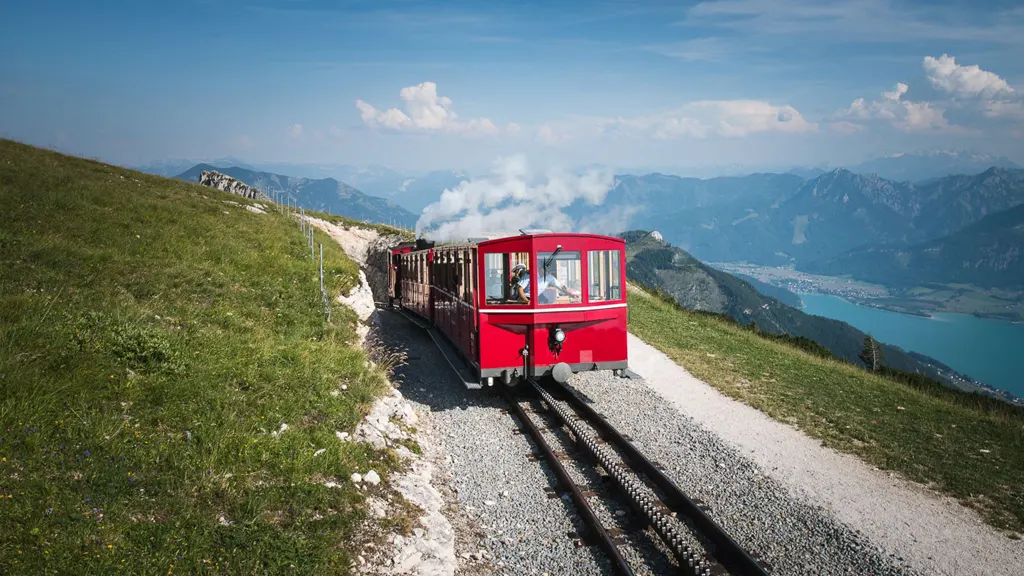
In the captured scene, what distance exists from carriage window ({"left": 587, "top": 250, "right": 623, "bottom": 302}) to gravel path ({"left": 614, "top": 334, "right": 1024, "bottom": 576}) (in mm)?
2531

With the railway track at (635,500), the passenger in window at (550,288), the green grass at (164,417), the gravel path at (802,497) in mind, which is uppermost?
the passenger in window at (550,288)

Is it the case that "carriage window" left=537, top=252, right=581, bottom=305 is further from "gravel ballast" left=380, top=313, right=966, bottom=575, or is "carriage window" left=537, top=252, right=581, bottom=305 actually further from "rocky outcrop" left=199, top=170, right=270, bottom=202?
"rocky outcrop" left=199, top=170, right=270, bottom=202

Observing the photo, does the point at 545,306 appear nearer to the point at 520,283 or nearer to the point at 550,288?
the point at 550,288

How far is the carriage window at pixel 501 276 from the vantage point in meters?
11.7

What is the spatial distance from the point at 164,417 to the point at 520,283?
6658 mm

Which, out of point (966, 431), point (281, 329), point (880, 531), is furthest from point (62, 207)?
point (966, 431)

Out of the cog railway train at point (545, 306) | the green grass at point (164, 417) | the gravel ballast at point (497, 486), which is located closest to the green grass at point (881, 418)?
the cog railway train at point (545, 306)

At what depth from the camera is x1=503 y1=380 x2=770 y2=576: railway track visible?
6.45 m

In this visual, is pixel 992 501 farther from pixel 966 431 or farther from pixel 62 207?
pixel 62 207

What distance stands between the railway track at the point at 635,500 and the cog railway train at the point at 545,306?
107cm

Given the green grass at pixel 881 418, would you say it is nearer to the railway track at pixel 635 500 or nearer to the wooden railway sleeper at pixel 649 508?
the railway track at pixel 635 500

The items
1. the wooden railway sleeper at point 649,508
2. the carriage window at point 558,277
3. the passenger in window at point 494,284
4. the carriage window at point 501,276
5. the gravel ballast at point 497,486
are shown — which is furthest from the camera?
the passenger in window at point 494,284

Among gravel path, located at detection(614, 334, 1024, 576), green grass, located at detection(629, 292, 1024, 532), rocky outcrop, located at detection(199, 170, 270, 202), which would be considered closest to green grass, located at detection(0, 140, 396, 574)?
gravel path, located at detection(614, 334, 1024, 576)

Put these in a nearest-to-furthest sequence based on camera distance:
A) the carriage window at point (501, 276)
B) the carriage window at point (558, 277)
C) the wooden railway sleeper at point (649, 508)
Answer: the wooden railway sleeper at point (649, 508) < the carriage window at point (558, 277) < the carriage window at point (501, 276)
